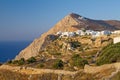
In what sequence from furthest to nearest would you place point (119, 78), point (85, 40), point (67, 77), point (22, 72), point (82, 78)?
point (85, 40), point (22, 72), point (67, 77), point (82, 78), point (119, 78)

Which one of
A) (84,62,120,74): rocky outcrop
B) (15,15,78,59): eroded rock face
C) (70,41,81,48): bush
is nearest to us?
(84,62,120,74): rocky outcrop

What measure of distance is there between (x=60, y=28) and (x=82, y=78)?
276ft

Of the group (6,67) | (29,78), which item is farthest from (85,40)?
(29,78)

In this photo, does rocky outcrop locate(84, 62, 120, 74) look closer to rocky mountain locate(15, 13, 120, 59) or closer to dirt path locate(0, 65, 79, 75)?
dirt path locate(0, 65, 79, 75)

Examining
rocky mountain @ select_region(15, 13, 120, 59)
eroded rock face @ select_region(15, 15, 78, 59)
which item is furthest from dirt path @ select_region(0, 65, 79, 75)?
eroded rock face @ select_region(15, 15, 78, 59)

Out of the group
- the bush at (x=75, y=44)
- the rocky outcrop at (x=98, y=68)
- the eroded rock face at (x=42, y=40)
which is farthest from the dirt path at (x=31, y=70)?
the eroded rock face at (x=42, y=40)

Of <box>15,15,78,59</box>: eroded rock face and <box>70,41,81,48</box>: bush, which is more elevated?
<box>15,15,78,59</box>: eroded rock face

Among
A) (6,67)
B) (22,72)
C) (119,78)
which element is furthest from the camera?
(6,67)

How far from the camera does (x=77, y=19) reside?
122438mm

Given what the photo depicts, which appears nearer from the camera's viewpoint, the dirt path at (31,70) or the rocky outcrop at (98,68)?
the rocky outcrop at (98,68)

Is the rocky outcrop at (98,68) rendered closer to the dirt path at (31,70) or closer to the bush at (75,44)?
the dirt path at (31,70)

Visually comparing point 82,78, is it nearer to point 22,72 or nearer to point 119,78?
point 119,78

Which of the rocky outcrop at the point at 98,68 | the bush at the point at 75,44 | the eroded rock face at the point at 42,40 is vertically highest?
the eroded rock face at the point at 42,40

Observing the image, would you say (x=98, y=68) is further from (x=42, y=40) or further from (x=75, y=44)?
(x=42, y=40)
